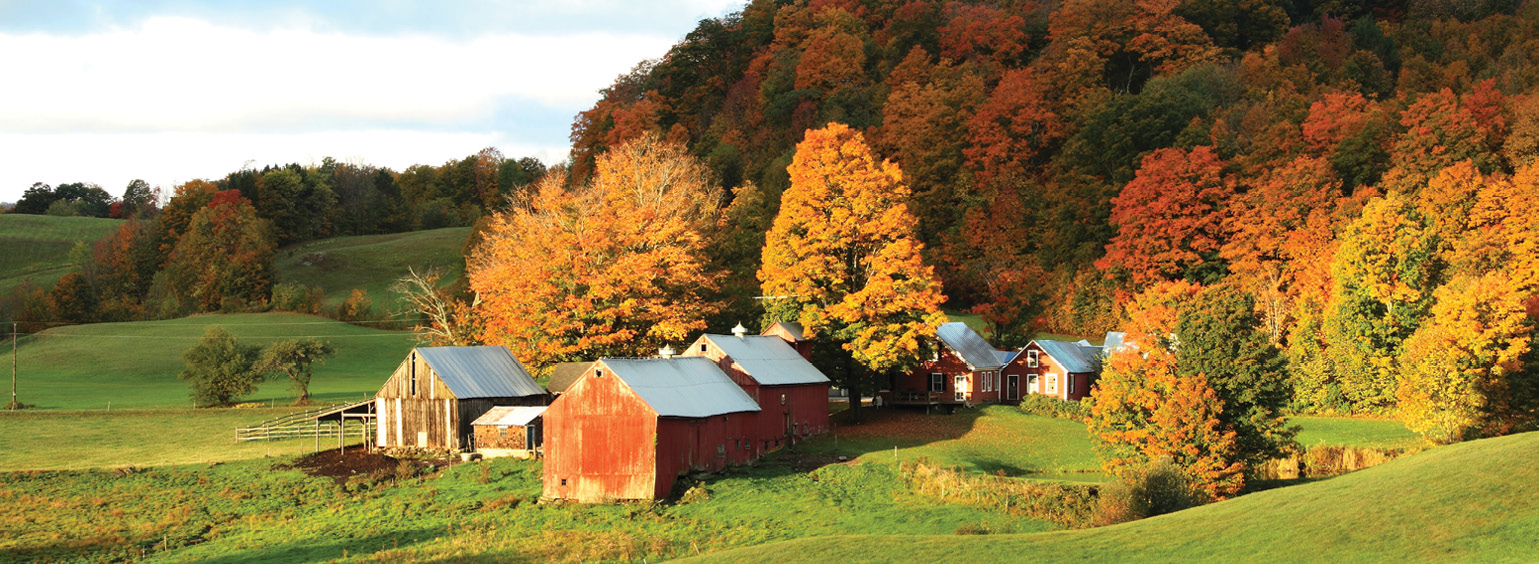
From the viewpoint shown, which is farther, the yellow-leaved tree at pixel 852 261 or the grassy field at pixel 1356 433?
the yellow-leaved tree at pixel 852 261

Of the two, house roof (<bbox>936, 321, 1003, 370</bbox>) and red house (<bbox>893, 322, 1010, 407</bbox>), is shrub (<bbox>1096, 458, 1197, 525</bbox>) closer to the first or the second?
house roof (<bbox>936, 321, 1003, 370</bbox>)

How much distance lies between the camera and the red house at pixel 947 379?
59031mm

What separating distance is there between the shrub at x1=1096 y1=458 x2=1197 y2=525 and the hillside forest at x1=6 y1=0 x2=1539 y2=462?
3526 millimetres

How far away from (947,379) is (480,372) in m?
22.6

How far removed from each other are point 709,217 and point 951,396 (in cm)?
2169

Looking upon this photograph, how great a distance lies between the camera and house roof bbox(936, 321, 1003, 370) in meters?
59.3

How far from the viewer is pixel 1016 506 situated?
34531 mm

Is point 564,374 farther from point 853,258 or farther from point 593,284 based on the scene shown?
point 853,258

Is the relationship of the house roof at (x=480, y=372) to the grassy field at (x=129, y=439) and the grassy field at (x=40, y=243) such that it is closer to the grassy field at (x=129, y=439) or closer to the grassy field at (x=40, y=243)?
the grassy field at (x=129, y=439)

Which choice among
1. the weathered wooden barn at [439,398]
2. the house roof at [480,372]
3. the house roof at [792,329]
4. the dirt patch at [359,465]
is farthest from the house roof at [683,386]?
the dirt patch at [359,465]

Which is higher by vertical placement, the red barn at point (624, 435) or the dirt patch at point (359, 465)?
the red barn at point (624, 435)

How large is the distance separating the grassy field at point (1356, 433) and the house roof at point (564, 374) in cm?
2864

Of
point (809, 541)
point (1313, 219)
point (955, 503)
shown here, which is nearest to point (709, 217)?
point (1313, 219)

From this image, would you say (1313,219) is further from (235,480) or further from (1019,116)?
(235,480)
